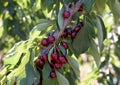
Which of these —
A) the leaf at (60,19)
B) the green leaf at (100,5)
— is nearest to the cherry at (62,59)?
the leaf at (60,19)

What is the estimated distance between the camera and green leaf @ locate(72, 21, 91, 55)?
123 centimetres

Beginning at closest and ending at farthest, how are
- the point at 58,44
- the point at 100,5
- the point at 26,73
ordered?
1. the point at 26,73
2. the point at 58,44
3. the point at 100,5

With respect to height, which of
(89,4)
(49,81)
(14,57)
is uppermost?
(89,4)

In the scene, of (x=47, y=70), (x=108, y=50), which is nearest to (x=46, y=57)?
(x=47, y=70)

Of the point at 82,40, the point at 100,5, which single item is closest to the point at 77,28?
the point at 82,40

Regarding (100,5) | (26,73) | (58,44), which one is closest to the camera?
(26,73)

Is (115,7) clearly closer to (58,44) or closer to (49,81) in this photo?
(58,44)

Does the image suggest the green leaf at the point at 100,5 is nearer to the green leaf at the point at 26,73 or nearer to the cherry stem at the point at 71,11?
the cherry stem at the point at 71,11

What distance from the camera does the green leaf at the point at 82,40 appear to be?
4.05 feet

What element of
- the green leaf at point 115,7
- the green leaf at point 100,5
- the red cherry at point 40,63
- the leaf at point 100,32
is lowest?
the red cherry at point 40,63

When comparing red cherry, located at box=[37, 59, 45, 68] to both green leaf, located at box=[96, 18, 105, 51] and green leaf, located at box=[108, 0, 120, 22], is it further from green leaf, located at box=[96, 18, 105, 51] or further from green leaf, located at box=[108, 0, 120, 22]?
green leaf, located at box=[108, 0, 120, 22]

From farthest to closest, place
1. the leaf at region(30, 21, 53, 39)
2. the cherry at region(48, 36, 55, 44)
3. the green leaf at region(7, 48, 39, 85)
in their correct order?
1. the leaf at region(30, 21, 53, 39)
2. the cherry at region(48, 36, 55, 44)
3. the green leaf at region(7, 48, 39, 85)

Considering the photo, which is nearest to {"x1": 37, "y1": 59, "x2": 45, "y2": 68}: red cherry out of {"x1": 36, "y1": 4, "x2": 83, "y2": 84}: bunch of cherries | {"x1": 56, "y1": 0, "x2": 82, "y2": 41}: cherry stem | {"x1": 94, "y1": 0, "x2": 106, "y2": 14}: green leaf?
{"x1": 36, "y1": 4, "x2": 83, "y2": 84}: bunch of cherries

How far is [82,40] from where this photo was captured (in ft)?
4.12
